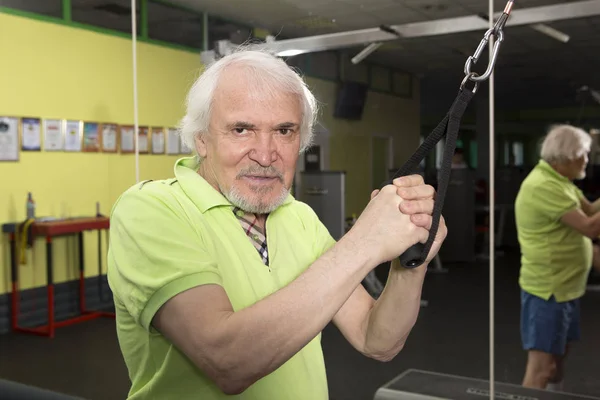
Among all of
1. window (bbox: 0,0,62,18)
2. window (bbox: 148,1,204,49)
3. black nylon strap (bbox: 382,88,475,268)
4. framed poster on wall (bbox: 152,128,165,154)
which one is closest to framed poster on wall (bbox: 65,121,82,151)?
framed poster on wall (bbox: 152,128,165,154)

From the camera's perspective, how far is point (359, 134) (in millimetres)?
3586

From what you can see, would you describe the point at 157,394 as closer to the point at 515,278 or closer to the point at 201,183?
the point at 201,183

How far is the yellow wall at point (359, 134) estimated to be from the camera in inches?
136

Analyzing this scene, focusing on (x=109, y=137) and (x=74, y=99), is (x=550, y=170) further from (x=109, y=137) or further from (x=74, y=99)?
(x=74, y=99)

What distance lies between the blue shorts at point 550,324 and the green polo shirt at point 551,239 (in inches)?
1.8

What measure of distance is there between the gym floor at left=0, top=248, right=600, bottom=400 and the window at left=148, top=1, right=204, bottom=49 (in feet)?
7.00

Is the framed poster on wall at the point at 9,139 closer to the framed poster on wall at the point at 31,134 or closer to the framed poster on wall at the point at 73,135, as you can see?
the framed poster on wall at the point at 31,134

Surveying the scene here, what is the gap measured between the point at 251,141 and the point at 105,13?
134 inches

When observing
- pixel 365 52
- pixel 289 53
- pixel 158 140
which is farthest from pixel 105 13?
pixel 365 52

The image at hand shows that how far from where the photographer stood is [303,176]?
3633 millimetres

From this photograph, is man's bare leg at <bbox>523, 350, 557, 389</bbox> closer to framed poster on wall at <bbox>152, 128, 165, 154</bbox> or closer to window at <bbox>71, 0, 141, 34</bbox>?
framed poster on wall at <bbox>152, 128, 165, 154</bbox>

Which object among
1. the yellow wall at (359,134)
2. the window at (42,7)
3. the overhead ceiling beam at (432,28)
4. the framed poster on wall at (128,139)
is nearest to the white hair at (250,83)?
the overhead ceiling beam at (432,28)

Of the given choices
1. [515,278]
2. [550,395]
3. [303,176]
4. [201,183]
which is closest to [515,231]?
[515,278]

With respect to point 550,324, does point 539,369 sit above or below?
below
